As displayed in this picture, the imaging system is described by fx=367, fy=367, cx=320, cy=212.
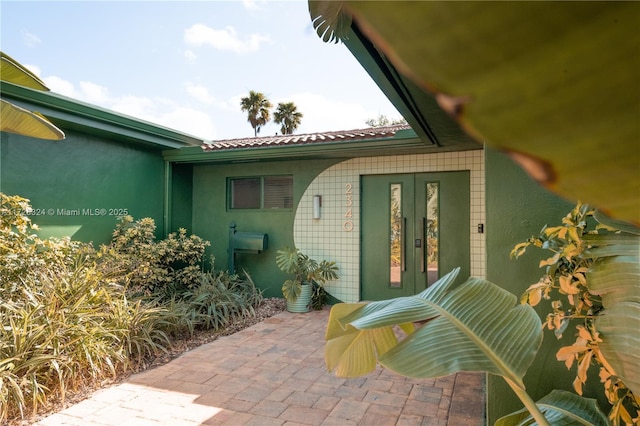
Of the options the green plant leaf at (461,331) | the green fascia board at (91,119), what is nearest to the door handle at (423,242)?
the green fascia board at (91,119)

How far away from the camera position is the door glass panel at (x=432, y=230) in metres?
6.20

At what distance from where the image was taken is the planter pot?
629cm

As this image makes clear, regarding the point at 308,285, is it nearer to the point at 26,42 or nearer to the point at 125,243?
the point at 125,243

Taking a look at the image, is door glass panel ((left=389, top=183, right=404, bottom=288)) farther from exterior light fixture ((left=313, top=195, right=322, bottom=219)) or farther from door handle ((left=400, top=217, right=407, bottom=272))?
exterior light fixture ((left=313, top=195, right=322, bottom=219))

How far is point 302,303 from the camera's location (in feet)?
20.7

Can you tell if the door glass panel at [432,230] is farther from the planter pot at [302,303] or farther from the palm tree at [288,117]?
the palm tree at [288,117]

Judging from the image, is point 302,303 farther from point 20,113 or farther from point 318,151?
point 20,113

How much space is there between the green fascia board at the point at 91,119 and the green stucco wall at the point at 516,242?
18.2 feet

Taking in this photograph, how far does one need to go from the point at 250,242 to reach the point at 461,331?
6.13 metres

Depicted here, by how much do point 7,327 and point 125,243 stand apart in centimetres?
288

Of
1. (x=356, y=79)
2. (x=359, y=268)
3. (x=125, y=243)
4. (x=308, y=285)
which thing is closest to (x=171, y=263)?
(x=125, y=243)

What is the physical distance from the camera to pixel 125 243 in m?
5.98

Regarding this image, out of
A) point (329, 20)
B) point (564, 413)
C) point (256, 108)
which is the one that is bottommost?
point (564, 413)

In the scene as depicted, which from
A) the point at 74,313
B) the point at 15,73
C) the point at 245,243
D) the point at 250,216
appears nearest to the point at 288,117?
the point at 250,216
